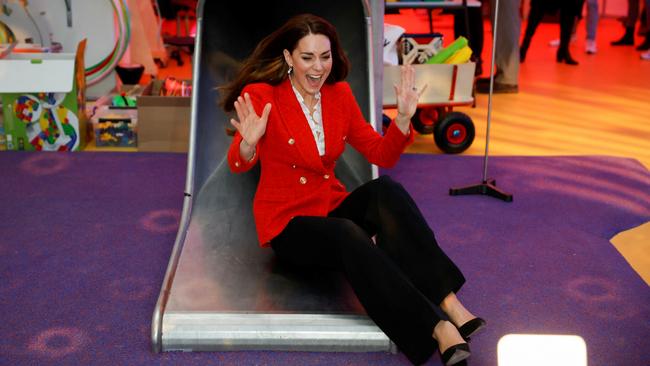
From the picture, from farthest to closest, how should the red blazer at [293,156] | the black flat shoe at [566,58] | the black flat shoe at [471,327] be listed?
1. the black flat shoe at [566,58]
2. the red blazer at [293,156]
3. the black flat shoe at [471,327]

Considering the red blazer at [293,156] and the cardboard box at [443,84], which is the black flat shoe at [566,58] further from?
the red blazer at [293,156]

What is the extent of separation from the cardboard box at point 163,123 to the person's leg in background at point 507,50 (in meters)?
2.50

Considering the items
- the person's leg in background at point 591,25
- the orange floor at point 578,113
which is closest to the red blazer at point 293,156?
the orange floor at point 578,113

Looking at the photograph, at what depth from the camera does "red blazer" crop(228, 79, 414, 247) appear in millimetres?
2756

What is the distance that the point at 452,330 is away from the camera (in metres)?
2.38

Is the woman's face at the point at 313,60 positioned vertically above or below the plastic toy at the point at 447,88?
above

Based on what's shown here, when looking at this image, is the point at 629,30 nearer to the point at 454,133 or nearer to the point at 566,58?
the point at 566,58

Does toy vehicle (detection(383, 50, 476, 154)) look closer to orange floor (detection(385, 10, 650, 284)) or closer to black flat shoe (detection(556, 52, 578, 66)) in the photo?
orange floor (detection(385, 10, 650, 284))

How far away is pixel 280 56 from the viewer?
2.86 meters

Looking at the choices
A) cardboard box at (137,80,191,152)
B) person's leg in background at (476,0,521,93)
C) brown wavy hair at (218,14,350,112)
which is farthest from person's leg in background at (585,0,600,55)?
brown wavy hair at (218,14,350,112)

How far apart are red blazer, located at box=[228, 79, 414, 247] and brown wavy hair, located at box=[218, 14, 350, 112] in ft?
0.17

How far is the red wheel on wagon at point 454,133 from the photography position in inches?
181

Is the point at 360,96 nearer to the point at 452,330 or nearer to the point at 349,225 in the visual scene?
the point at 349,225

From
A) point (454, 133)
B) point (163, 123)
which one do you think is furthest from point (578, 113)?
point (163, 123)
